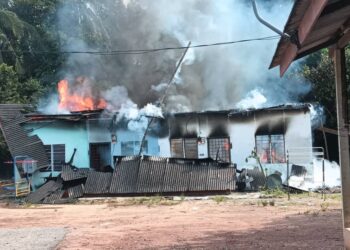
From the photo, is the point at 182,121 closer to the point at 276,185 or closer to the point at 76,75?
the point at 276,185

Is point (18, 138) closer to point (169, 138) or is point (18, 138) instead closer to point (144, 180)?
point (144, 180)

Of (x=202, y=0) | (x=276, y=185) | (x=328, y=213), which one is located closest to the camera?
(x=328, y=213)

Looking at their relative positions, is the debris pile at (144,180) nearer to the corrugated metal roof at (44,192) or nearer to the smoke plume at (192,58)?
the corrugated metal roof at (44,192)

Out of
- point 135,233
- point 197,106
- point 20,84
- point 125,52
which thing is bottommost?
point 135,233

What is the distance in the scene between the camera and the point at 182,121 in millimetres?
22047

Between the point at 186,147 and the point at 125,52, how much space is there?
11.0 m

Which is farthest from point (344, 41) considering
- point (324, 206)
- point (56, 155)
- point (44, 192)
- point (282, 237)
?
point (56, 155)

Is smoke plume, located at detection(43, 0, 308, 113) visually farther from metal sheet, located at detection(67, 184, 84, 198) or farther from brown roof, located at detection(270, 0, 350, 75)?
brown roof, located at detection(270, 0, 350, 75)

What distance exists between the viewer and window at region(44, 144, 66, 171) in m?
22.5

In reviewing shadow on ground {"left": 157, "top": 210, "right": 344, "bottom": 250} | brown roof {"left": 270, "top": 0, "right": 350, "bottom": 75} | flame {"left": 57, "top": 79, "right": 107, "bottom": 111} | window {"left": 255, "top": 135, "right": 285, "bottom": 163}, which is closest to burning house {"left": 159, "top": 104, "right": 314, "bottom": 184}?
window {"left": 255, "top": 135, "right": 285, "bottom": 163}

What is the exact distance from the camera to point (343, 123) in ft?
19.5

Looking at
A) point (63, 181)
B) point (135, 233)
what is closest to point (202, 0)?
point (63, 181)

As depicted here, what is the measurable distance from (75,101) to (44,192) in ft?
26.8

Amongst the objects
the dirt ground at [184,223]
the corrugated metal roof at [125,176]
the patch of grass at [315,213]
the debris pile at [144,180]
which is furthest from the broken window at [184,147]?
the patch of grass at [315,213]
